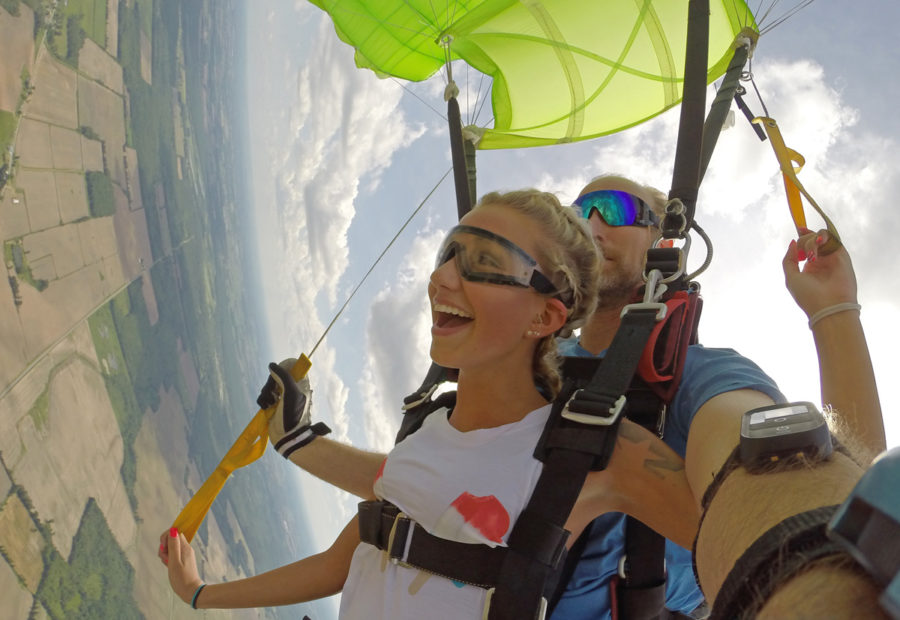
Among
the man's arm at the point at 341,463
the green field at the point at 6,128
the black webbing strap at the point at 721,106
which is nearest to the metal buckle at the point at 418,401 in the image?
the man's arm at the point at 341,463

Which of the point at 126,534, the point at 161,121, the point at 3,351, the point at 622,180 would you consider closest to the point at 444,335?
the point at 622,180

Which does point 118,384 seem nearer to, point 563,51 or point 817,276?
point 563,51

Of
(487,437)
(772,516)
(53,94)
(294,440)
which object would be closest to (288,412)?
(294,440)

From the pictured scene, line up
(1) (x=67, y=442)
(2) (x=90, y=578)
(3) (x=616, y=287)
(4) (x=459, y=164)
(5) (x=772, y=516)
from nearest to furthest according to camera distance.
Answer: (5) (x=772, y=516) → (3) (x=616, y=287) → (4) (x=459, y=164) → (1) (x=67, y=442) → (2) (x=90, y=578)

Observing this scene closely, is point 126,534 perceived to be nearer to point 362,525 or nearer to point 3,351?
point 3,351

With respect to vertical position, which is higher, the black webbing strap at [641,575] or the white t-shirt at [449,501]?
the white t-shirt at [449,501]

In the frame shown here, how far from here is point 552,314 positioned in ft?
5.53

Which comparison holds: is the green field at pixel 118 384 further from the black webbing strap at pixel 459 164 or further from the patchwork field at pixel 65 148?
the black webbing strap at pixel 459 164

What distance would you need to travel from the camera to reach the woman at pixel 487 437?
49.2 inches

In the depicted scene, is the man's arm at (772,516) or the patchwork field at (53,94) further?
the patchwork field at (53,94)

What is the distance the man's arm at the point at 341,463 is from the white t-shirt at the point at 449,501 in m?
0.65

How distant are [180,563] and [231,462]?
20.3 inches

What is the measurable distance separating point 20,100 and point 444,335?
17.3 metres

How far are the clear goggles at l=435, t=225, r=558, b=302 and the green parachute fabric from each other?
9.41 feet
